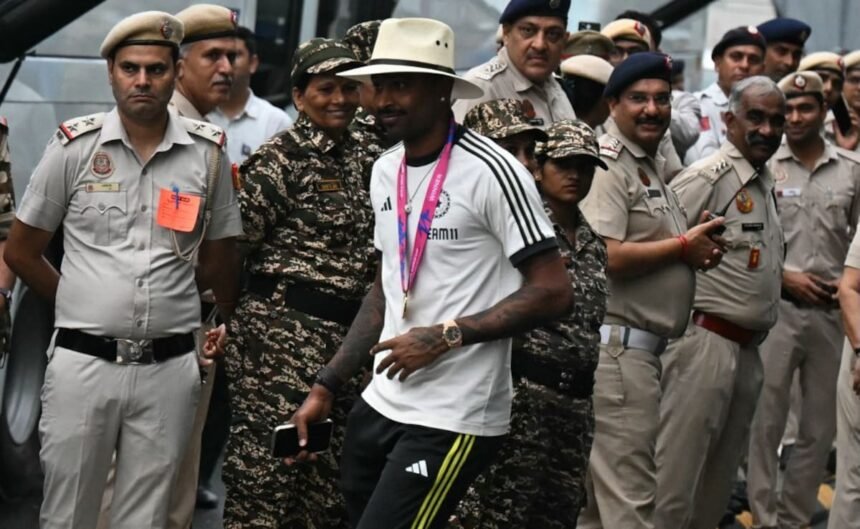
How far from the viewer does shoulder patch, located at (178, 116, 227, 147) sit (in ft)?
22.4

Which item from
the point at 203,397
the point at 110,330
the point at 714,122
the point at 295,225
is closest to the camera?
the point at 110,330

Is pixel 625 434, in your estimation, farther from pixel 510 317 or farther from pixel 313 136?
pixel 510 317

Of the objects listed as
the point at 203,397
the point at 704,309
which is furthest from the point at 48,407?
the point at 704,309

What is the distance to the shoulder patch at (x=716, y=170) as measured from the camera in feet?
27.5

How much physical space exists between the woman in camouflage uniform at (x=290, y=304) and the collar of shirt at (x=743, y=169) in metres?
1.98

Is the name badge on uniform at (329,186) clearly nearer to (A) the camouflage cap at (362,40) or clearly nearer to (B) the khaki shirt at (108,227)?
(B) the khaki shirt at (108,227)

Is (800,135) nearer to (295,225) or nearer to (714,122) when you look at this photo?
(714,122)

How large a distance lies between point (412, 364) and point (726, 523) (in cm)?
508

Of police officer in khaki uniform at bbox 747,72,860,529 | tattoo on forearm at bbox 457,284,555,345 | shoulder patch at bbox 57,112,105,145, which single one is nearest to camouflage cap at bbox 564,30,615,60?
police officer in khaki uniform at bbox 747,72,860,529

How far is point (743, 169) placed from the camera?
844 cm

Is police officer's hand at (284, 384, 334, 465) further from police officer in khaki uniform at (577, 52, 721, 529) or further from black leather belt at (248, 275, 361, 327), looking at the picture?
police officer in khaki uniform at (577, 52, 721, 529)

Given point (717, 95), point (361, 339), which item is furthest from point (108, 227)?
point (717, 95)

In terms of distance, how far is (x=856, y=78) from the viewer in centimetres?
1128

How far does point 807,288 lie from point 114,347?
4478 millimetres
